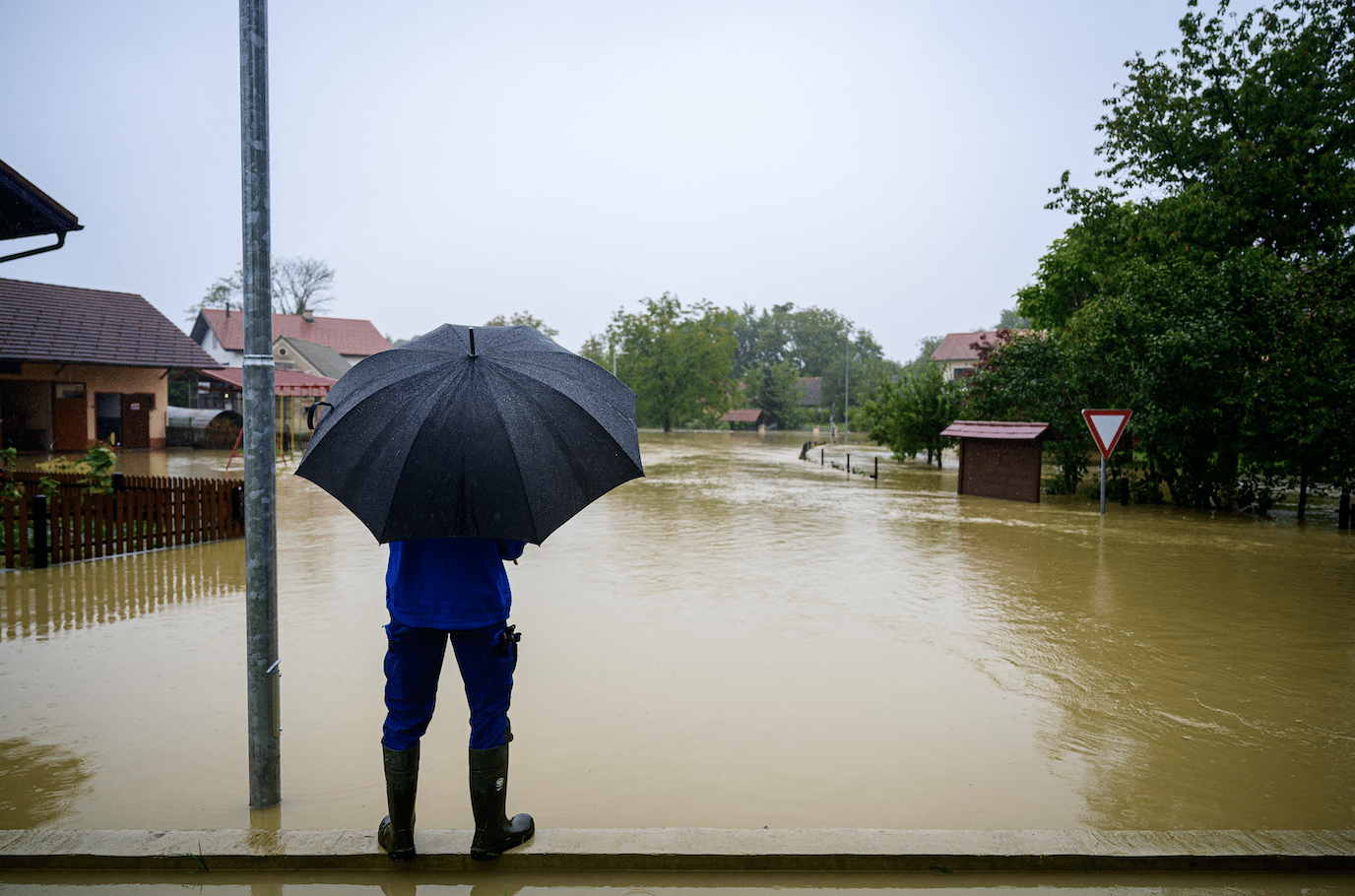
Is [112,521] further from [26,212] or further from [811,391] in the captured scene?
[811,391]

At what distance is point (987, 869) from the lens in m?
3.36

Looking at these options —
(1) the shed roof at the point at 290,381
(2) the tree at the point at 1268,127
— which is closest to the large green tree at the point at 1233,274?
(2) the tree at the point at 1268,127

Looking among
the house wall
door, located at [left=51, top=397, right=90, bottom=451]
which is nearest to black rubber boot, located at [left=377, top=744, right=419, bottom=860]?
the house wall

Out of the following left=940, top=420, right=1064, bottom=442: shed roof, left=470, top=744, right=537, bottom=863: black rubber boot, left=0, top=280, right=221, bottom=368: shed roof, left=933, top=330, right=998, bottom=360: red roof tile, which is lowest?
left=470, top=744, right=537, bottom=863: black rubber boot

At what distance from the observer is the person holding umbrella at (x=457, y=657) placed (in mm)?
3195

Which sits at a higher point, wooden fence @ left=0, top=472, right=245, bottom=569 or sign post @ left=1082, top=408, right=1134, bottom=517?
sign post @ left=1082, top=408, right=1134, bottom=517

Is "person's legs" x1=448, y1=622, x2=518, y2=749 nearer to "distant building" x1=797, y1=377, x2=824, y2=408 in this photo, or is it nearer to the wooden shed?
the wooden shed

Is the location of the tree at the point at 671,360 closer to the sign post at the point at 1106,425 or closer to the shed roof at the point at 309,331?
the shed roof at the point at 309,331

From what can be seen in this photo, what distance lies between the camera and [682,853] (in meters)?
3.32

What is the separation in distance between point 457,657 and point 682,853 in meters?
1.26

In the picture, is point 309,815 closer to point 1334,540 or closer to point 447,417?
point 447,417

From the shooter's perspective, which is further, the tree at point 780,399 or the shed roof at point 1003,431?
the tree at point 780,399

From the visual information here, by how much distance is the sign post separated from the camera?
15.1 metres

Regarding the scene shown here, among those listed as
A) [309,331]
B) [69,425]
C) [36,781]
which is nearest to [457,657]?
[36,781]
